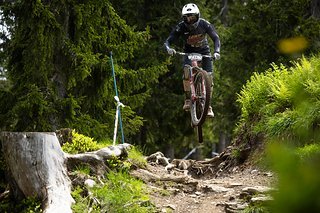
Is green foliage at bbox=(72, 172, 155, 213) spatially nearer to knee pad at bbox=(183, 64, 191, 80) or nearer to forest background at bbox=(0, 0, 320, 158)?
knee pad at bbox=(183, 64, 191, 80)

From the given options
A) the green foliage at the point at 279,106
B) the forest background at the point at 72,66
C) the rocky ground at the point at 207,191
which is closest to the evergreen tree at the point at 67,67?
the forest background at the point at 72,66

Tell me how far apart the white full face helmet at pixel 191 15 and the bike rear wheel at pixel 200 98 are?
84 cm

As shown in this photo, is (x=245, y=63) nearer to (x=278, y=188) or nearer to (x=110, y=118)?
(x=110, y=118)

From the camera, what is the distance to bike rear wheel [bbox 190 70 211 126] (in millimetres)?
7918

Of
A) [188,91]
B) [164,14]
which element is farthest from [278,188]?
[164,14]

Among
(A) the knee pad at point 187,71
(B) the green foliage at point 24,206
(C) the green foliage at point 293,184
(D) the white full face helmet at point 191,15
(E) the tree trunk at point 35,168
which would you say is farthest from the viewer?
(A) the knee pad at point 187,71

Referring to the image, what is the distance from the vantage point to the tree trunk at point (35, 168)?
5312mm

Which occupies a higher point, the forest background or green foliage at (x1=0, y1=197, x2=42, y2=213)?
the forest background

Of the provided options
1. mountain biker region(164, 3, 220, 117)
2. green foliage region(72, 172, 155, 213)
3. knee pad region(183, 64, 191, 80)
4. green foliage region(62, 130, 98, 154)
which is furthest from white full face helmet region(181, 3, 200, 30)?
green foliage region(72, 172, 155, 213)

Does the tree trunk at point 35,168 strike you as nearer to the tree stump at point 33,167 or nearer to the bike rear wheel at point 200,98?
the tree stump at point 33,167

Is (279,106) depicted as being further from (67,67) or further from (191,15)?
(67,67)

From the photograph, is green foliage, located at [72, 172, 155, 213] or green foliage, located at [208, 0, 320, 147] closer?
green foliage, located at [72, 172, 155, 213]

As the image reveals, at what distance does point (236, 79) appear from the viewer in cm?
1655

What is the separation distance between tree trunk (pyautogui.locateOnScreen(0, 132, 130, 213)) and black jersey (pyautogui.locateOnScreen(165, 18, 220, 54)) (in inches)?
144
